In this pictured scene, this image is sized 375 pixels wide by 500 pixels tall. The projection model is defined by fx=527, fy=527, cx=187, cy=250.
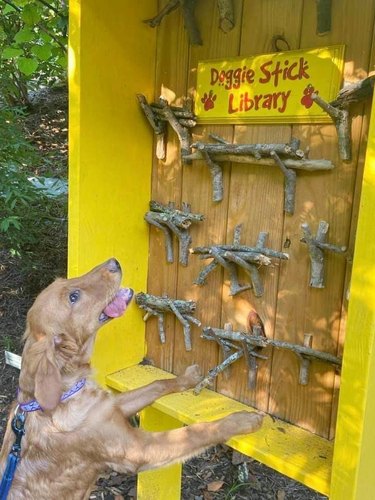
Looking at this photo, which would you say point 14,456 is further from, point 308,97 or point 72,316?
point 308,97

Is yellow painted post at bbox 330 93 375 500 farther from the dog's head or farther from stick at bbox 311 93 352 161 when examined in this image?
the dog's head

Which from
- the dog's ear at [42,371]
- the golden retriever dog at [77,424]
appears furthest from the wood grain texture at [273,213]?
the dog's ear at [42,371]

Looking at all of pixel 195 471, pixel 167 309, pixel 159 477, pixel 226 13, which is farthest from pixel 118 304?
pixel 195 471

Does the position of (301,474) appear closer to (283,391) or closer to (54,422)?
(283,391)

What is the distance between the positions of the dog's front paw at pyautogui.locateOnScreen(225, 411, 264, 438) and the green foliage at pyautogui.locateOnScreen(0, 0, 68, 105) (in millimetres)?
2019

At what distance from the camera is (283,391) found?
1969 millimetres

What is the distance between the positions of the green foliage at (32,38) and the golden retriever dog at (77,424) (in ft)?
4.61

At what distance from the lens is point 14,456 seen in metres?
1.92

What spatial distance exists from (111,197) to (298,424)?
1190mm

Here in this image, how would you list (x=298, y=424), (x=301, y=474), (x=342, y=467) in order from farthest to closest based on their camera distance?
(x=298, y=424) < (x=301, y=474) < (x=342, y=467)

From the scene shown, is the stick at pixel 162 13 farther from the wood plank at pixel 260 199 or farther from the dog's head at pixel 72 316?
the dog's head at pixel 72 316

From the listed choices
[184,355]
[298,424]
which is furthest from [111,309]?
[298,424]

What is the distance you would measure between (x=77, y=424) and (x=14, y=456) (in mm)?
253

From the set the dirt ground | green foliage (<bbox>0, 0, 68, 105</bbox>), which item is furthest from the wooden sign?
the dirt ground
